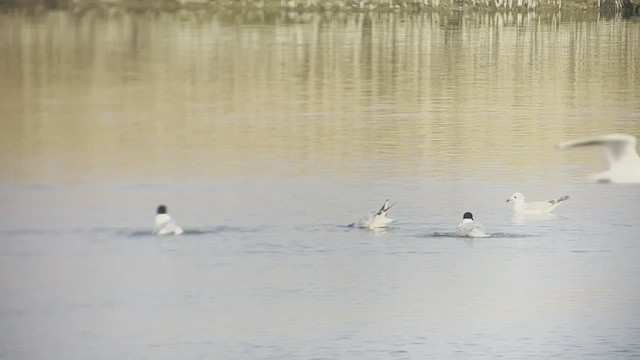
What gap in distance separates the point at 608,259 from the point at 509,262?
873mm

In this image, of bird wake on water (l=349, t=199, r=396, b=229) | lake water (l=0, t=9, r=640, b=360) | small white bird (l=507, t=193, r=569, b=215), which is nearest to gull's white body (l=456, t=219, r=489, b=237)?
lake water (l=0, t=9, r=640, b=360)

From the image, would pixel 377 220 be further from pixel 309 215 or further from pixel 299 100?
pixel 299 100

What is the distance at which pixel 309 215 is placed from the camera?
56.3 feet

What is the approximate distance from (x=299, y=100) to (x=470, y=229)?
12.8 meters

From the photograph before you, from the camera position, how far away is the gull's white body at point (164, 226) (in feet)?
53.0

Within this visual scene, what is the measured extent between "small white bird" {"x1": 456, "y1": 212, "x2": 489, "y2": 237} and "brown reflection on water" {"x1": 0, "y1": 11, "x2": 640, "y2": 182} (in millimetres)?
3882

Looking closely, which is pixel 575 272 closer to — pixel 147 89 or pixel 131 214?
pixel 131 214

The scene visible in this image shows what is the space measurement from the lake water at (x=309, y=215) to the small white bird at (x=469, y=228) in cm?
11

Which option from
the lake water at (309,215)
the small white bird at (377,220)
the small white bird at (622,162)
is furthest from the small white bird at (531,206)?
the small white bird at (377,220)

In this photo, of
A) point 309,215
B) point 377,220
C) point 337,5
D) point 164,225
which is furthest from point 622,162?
point 337,5

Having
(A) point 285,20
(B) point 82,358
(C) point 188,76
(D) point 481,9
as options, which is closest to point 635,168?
(B) point 82,358

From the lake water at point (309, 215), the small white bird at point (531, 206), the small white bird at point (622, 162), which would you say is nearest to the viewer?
the lake water at point (309, 215)

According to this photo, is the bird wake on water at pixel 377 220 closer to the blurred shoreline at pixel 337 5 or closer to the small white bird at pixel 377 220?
the small white bird at pixel 377 220

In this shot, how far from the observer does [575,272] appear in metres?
14.8
